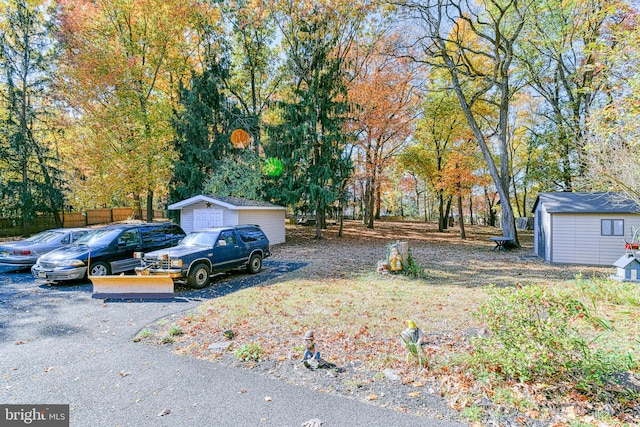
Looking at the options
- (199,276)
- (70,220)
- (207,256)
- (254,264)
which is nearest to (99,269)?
(199,276)

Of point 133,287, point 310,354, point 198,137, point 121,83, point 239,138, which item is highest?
point 121,83

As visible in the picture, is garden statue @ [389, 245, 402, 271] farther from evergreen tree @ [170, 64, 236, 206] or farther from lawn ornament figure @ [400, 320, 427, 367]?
evergreen tree @ [170, 64, 236, 206]

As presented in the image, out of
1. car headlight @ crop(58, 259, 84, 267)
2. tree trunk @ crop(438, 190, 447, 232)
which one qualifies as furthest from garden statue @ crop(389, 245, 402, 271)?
tree trunk @ crop(438, 190, 447, 232)

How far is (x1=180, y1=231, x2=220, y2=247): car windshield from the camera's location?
32.0 ft

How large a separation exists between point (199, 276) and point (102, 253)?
326cm

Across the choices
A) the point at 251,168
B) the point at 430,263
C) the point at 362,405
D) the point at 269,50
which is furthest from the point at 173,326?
the point at 269,50

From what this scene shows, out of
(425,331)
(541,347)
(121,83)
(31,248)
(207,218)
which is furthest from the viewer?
(121,83)

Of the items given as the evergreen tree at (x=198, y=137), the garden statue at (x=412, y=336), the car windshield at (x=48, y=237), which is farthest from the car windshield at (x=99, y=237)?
the evergreen tree at (x=198, y=137)

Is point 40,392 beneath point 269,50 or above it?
beneath

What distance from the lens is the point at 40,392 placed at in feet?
12.3

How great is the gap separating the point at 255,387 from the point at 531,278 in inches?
387

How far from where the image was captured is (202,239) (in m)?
9.89

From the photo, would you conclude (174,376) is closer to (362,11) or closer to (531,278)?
(531,278)

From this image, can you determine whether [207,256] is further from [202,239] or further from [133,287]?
[133,287]
